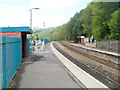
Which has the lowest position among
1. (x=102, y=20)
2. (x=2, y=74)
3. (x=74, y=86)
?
(x=74, y=86)

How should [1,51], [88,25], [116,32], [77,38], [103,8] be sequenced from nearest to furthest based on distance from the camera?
[1,51]
[116,32]
[103,8]
[88,25]
[77,38]

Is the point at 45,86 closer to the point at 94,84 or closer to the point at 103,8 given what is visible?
the point at 94,84

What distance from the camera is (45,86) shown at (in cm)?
730

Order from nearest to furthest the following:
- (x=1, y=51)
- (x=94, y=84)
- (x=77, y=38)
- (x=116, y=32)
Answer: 1. (x=1, y=51)
2. (x=94, y=84)
3. (x=116, y=32)
4. (x=77, y=38)

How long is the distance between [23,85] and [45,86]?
Result: 1.06 meters

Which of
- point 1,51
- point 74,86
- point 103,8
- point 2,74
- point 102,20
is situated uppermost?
point 103,8

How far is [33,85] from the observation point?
745cm

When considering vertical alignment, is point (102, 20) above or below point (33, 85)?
above

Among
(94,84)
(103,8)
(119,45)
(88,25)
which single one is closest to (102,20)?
(103,8)

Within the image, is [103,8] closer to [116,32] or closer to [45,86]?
[116,32]

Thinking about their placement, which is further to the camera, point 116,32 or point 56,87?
point 116,32

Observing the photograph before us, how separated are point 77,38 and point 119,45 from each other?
1996 inches

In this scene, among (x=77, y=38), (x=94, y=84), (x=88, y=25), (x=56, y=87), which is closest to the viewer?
(x=56, y=87)

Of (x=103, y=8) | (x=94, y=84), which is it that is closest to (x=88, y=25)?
(x=103, y=8)
